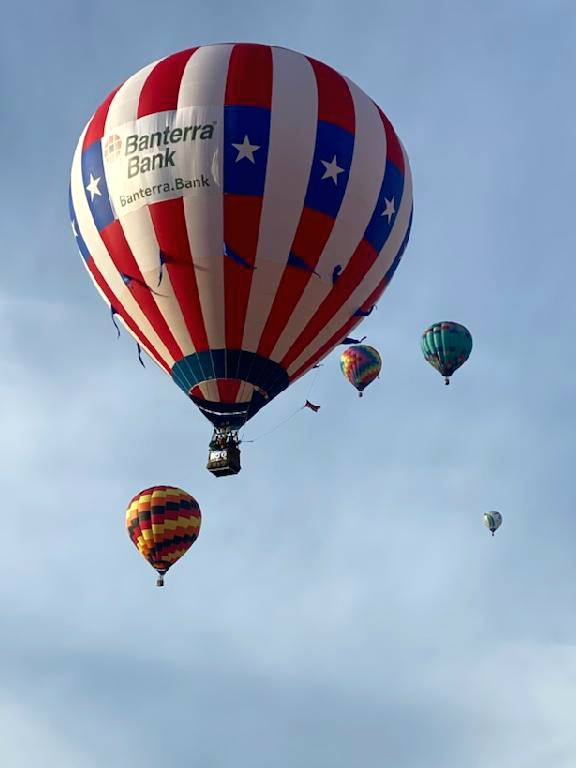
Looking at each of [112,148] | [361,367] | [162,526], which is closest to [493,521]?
[361,367]

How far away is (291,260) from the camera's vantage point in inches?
1173

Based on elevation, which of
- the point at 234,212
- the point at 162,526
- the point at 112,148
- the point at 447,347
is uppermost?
the point at 447,347

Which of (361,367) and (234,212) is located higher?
(361,367)

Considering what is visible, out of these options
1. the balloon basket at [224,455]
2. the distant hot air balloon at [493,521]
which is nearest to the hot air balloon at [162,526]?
the balloon basket at [224,455]

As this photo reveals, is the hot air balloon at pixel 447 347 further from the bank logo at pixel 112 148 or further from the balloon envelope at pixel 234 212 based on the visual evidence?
the bank logo at pixel 112 148

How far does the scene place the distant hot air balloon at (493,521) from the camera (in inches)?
2345

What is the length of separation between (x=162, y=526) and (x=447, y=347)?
11872 mm

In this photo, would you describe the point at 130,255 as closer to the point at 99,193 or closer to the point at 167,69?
the point at 99,193

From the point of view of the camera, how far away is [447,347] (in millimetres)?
46219

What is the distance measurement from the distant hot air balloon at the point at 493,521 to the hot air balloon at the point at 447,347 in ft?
49.0

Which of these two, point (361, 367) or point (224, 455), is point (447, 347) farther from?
point (224, 455)

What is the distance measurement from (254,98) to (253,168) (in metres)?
1.66

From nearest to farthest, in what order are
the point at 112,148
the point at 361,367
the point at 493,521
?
the point at 112,148 < the point at 361,367 < the point at 493,521

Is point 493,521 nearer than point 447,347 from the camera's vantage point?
No
